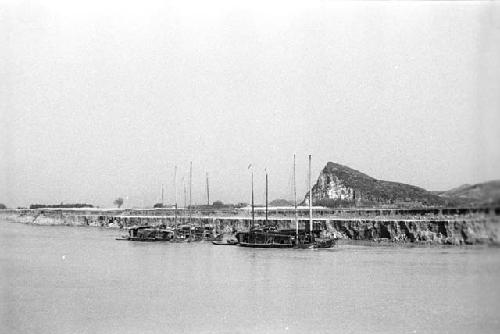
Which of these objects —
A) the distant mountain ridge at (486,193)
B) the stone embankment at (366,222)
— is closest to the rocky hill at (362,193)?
the stone embankment at (366,222)

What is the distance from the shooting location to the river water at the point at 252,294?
22719 millimetres

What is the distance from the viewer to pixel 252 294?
1254 inches

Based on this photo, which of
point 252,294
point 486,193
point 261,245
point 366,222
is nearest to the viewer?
point 486,193

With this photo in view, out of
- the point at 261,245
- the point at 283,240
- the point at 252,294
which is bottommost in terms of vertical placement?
the point at 252,294

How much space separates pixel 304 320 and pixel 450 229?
163ft

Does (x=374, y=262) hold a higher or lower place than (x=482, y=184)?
lower

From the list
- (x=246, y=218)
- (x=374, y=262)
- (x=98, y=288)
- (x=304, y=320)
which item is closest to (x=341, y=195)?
(x=246, y=218)

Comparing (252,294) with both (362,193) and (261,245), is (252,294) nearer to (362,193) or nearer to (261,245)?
(261,245)

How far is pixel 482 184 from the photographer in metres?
6.59

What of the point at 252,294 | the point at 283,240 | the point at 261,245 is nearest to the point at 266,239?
the point at 261,245

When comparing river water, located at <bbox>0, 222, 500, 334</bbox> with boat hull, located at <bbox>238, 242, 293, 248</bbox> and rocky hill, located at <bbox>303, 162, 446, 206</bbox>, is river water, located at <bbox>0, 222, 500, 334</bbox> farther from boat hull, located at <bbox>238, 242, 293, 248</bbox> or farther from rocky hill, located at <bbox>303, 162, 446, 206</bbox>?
rocky hill, located at <bbox>303, 162, 446, 206</bbox>

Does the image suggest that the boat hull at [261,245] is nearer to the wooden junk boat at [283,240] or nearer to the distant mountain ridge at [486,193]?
the wooden junk boat at [283,240]

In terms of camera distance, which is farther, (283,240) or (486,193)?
(283,240)

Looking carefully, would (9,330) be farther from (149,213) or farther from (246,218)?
(149,213)
